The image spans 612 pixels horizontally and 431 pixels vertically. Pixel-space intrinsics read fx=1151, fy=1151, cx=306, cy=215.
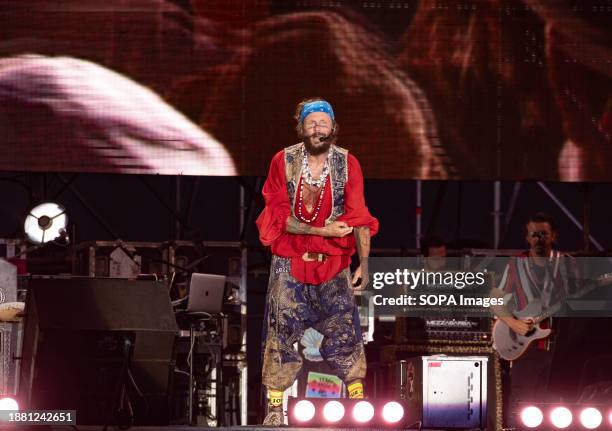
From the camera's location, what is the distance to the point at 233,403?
36.1 ft

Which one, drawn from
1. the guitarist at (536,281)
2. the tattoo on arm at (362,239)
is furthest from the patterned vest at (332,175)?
the guitarist at (536,281)

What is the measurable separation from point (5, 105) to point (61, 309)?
13.2ft

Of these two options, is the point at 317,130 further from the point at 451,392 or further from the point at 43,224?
the point at 43,224

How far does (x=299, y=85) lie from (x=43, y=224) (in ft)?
7.69

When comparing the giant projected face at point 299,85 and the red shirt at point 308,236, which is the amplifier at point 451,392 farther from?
the giant projected face at point 299,85

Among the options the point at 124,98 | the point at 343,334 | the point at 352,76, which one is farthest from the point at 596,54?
the point at 343,334

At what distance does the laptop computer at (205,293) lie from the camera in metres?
8.55

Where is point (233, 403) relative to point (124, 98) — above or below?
below

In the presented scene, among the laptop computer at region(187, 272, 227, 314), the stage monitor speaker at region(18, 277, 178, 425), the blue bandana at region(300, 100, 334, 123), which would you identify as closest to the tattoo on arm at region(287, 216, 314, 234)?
the blue bandana at region(300, 100, 334, 123)

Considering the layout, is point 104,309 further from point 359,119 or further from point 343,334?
point 359,119

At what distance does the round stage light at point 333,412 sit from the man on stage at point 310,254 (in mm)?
243

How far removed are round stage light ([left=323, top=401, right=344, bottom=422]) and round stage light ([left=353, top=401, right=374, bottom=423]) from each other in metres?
0.06

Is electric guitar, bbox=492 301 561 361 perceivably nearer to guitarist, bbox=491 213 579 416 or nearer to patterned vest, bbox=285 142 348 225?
guitarist, bbox=491 213 579 416

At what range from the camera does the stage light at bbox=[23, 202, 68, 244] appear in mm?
9234
